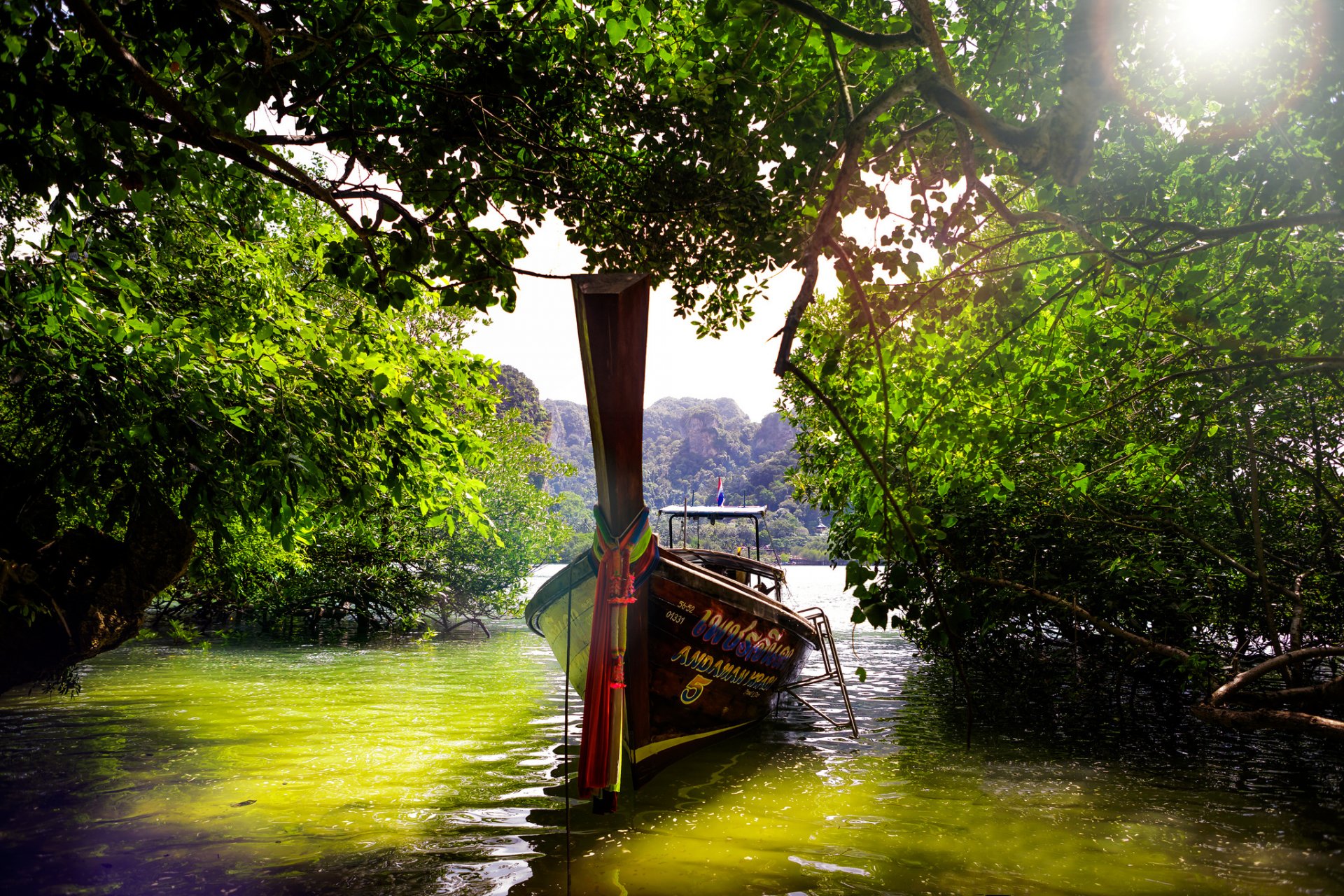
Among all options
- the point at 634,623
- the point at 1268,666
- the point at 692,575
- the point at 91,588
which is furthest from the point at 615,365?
the point at 91,588

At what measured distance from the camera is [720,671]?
7777 mm

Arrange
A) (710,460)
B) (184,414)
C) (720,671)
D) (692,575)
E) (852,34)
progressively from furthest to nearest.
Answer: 1. (710,460)
2. (720,671)
3. (692,575)
4. (184,414)
5. (852,34)

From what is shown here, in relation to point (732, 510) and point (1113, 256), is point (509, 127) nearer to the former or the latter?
point (1113, 256)

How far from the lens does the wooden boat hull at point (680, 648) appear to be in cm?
672

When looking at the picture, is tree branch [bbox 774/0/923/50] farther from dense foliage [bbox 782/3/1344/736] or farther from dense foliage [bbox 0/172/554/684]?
dense foliage [bbox 0/172/554/684]

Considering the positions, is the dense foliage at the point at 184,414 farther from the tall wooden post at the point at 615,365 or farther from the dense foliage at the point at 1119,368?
the dense foliage at the point at 1119,368

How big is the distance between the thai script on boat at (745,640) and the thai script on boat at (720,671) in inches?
5.2

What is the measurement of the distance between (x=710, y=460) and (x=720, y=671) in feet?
502

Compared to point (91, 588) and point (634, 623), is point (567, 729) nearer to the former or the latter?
point (634, 623)

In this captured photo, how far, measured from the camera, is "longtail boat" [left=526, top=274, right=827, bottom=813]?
4.72 m

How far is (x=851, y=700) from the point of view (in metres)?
12.6

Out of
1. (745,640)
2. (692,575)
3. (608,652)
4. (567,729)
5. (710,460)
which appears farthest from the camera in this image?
(710,460)

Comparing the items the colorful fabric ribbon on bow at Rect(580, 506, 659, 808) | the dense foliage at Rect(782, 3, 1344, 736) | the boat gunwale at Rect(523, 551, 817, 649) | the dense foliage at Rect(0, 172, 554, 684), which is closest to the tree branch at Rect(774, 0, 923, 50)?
the dense foliage at Rect(782, 3, 1344, 736)

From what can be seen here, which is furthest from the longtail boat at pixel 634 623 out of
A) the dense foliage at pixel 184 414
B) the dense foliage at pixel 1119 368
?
the dense foliage at pixel 184 414
